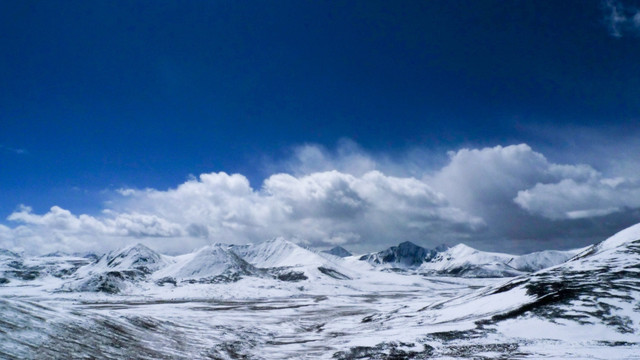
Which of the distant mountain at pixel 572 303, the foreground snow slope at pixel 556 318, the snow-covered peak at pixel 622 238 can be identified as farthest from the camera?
the snow-covered peak at pixel 622 238

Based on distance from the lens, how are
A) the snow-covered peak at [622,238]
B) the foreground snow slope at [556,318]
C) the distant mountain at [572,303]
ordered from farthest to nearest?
the snow-covered peak at [622,238]
the distant mountain at [572,303]
the foreground snow slope at [556,318]

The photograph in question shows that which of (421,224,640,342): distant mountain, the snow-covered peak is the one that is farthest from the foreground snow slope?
the snow-covered peak

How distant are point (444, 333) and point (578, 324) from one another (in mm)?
13579

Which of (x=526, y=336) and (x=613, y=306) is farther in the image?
(x=613, y=306)

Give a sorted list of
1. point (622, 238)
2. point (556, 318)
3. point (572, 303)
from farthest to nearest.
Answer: point (622, 238) < point (572, 303) < point (556, 318)

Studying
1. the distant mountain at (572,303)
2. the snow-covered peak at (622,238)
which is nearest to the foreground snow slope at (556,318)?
the distant mountain at (572,303)

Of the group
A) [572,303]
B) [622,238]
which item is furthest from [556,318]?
[622,238]

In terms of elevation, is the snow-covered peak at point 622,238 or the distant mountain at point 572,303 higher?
the snow-covered peak at point 622,238

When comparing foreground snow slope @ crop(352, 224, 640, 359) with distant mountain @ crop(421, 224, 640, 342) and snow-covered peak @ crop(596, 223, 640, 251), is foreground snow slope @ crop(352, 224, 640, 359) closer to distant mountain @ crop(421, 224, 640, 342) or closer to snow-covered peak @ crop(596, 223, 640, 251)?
distant mountain @ crop(421, 224, 640, 342)

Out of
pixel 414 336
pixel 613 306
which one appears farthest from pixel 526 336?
pixel 613 306

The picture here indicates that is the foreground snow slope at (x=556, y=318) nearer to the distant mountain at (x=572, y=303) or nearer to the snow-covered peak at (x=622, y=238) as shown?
the distant mountain at (x=572, y=303)

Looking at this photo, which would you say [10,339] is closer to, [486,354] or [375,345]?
[375,345]

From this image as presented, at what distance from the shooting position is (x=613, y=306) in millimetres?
41844

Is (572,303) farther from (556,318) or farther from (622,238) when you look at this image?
(622,238)
